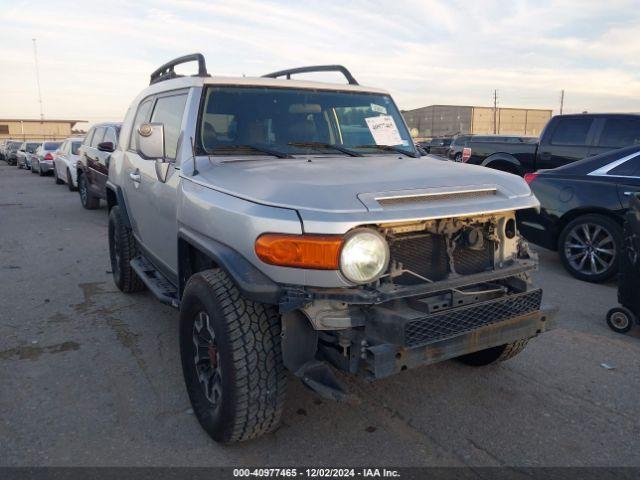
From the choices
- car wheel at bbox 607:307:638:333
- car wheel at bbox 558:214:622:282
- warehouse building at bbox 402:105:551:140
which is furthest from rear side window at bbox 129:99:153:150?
warehouse building at bbox 402:105:551:140

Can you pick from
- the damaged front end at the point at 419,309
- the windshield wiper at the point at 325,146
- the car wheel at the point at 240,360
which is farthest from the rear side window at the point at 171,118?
the damaged front end at the point at 419,309

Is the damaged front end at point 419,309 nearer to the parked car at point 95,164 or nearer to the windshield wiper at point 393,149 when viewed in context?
the windshield wiper at point 393,149

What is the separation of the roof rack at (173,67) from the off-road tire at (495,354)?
2813mm

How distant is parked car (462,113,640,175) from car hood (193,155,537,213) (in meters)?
6.91

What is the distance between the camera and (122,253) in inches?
219

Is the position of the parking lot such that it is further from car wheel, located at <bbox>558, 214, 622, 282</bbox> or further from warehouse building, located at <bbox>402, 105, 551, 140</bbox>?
warehouse building, located at <bbox>402, 105, 551, 140</bbox>

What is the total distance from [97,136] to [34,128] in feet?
243

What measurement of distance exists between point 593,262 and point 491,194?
3.88m

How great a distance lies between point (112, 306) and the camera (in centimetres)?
548

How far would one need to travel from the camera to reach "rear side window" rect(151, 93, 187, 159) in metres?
3.98

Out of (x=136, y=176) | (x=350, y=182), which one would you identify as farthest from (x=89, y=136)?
(x=350, y=182)

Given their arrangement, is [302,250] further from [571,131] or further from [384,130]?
[571,131]

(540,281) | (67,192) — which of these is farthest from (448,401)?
(67,192)

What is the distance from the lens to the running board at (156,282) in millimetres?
3984
